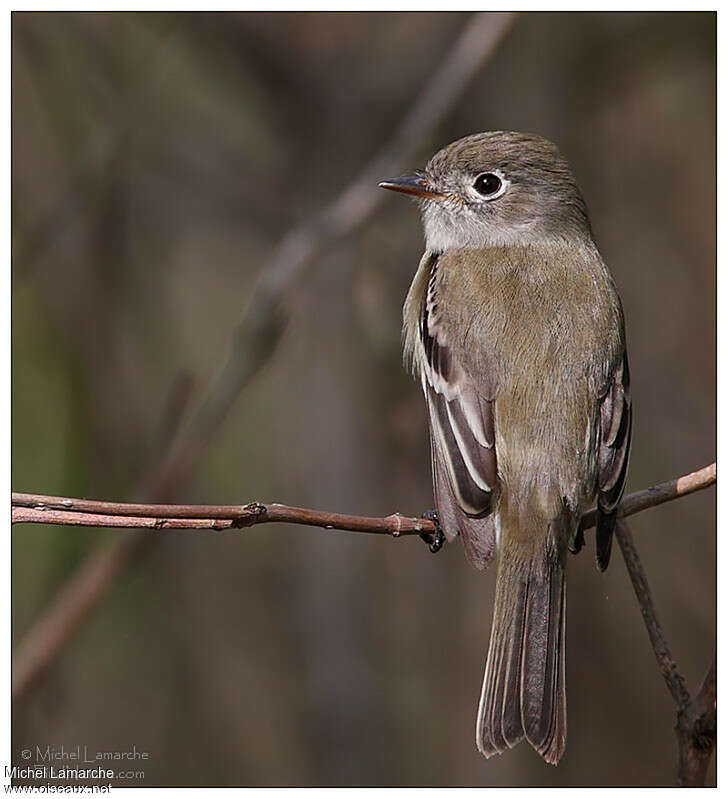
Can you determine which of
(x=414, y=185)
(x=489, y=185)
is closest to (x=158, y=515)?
(x=414, y=185)

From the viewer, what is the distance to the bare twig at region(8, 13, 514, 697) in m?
2.12

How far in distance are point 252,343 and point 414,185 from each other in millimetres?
1163

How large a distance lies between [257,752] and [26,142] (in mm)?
2386

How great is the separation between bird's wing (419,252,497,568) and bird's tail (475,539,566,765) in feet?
0.35

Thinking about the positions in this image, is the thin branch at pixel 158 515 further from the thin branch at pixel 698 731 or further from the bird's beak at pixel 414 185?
the bird's beak at pixel 414 185

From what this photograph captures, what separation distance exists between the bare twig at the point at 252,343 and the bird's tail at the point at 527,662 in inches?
35.0

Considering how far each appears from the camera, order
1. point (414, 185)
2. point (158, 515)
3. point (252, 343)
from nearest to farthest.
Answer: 1. point (158, 515)
2. point (252, 343)
3. point (414, 185)

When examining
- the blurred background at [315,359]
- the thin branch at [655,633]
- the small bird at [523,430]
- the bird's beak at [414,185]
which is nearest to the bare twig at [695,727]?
the thin branch at [655,633]

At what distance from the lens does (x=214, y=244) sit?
15.5ft

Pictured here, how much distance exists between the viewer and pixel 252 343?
8.05 feet

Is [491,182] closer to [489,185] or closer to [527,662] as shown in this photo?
[489,185]

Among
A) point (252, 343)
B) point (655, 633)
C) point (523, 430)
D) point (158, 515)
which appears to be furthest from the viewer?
point (523, 430)

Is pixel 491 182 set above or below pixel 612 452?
above
